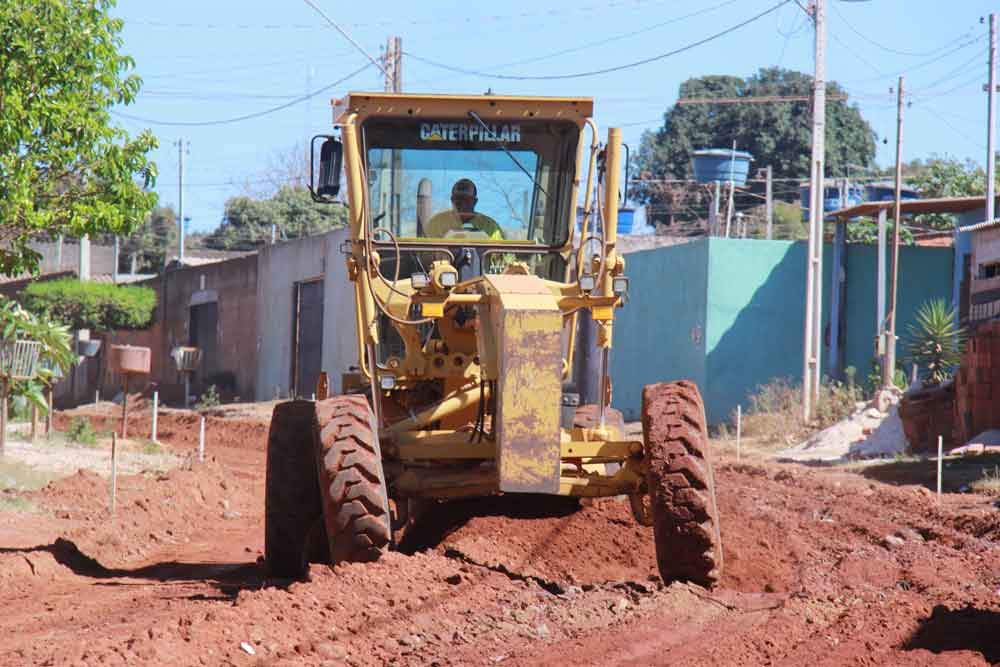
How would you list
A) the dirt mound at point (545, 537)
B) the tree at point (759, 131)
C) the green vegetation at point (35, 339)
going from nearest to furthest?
the dirt mound at point (545, 537) < the green vegetation at point (35, 339) < the tree at point (759, 131)

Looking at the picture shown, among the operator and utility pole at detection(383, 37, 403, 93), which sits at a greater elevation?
utility pole at detection(383, 37, 403, 93)

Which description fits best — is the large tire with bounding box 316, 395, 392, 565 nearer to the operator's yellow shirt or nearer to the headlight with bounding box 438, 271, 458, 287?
the headlight with bounding box 438, 271, 458, 287

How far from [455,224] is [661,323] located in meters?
21.6

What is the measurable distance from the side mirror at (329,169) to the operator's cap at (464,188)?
0.92 metres

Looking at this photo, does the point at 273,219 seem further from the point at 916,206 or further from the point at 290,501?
the point at 290,501

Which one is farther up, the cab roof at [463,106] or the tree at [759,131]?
the tree at [759,131]

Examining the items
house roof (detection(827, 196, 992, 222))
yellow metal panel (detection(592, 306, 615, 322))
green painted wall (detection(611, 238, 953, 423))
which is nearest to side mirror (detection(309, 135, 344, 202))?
yellow metal panel (detection(592, 306, 615, 322))

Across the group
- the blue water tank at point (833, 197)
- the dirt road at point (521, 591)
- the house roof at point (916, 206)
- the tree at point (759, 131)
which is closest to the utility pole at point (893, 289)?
the house roof at point (916, 206)

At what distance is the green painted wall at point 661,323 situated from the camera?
30.4 meters

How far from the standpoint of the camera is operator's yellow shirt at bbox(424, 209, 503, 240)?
10.9 metres

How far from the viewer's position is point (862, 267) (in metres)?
30.2

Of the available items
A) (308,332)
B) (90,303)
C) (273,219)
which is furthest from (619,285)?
(273,219)

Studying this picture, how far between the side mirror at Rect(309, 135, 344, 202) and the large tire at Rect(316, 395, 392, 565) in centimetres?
230

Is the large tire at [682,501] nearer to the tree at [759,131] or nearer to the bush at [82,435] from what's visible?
the bush at [82,435]
